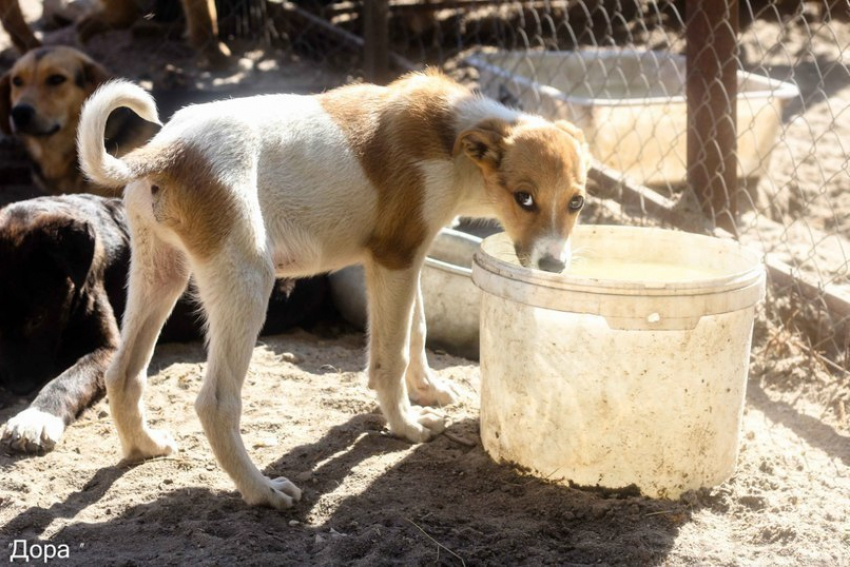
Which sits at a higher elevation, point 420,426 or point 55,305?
point 55,305

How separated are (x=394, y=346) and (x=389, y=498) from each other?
0.61 metres

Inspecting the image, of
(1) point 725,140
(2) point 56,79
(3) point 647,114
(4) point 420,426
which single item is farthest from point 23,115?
(1) point 725,140

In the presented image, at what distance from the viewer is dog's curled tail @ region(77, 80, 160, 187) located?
314 cm

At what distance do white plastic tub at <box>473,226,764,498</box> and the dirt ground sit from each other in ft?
0.40

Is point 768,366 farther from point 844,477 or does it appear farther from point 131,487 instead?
point 131,487

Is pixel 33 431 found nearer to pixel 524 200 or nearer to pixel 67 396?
pixel 67 396

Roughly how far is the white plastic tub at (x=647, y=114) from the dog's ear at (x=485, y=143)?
93.2 inches

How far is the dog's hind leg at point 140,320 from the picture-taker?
361 cm

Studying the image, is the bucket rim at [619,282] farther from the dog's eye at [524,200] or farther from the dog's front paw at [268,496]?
the dog's front paw at [268,496]

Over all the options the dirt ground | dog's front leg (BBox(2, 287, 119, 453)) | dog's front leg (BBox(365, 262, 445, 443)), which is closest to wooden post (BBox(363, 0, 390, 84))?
dog's front leg (BBox(2, 287, 119, 453))

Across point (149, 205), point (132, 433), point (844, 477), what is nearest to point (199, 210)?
point (149, 205)

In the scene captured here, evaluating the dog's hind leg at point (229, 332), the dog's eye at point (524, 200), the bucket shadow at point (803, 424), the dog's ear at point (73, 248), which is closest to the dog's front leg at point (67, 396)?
the dog's ear at point (73, 248)

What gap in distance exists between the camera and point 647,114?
6.23 m

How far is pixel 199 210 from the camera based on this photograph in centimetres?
329
